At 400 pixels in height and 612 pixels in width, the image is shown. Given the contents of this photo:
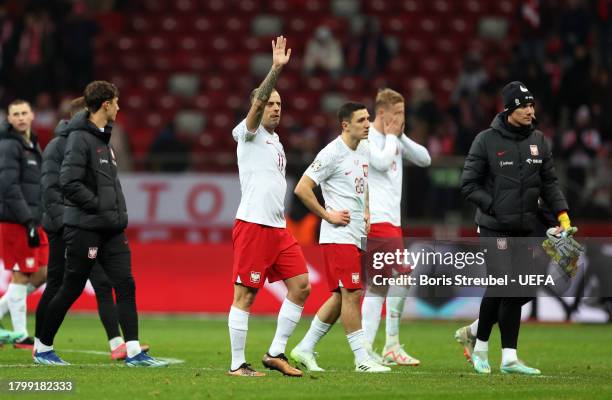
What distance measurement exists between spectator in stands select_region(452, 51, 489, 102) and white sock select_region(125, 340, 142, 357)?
1461cm

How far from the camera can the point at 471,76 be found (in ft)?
85.6

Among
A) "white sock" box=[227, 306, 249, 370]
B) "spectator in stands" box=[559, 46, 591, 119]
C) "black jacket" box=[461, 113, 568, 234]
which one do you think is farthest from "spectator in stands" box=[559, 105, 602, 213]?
"white sock" box=[227, 306, 249, 370]

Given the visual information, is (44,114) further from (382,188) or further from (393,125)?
(393,125)

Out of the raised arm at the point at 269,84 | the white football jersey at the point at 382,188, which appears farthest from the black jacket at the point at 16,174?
the raised arm at the point at 269,84

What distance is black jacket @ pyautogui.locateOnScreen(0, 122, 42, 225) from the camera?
47.5ft

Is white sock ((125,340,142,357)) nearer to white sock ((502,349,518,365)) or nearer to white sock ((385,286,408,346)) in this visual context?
white sock ((385,286,408,346))

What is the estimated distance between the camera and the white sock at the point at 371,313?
13492 millimetres

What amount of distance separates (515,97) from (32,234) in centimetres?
577

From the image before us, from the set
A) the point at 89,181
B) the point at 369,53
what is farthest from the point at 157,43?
the point at 89,181

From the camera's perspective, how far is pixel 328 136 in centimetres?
2448

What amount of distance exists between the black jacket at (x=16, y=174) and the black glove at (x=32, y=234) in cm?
6

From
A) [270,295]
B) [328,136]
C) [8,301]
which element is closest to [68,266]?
[8,301]

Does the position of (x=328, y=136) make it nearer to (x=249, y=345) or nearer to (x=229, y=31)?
(x=229, y=31)

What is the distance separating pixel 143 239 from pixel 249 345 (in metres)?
7.09
